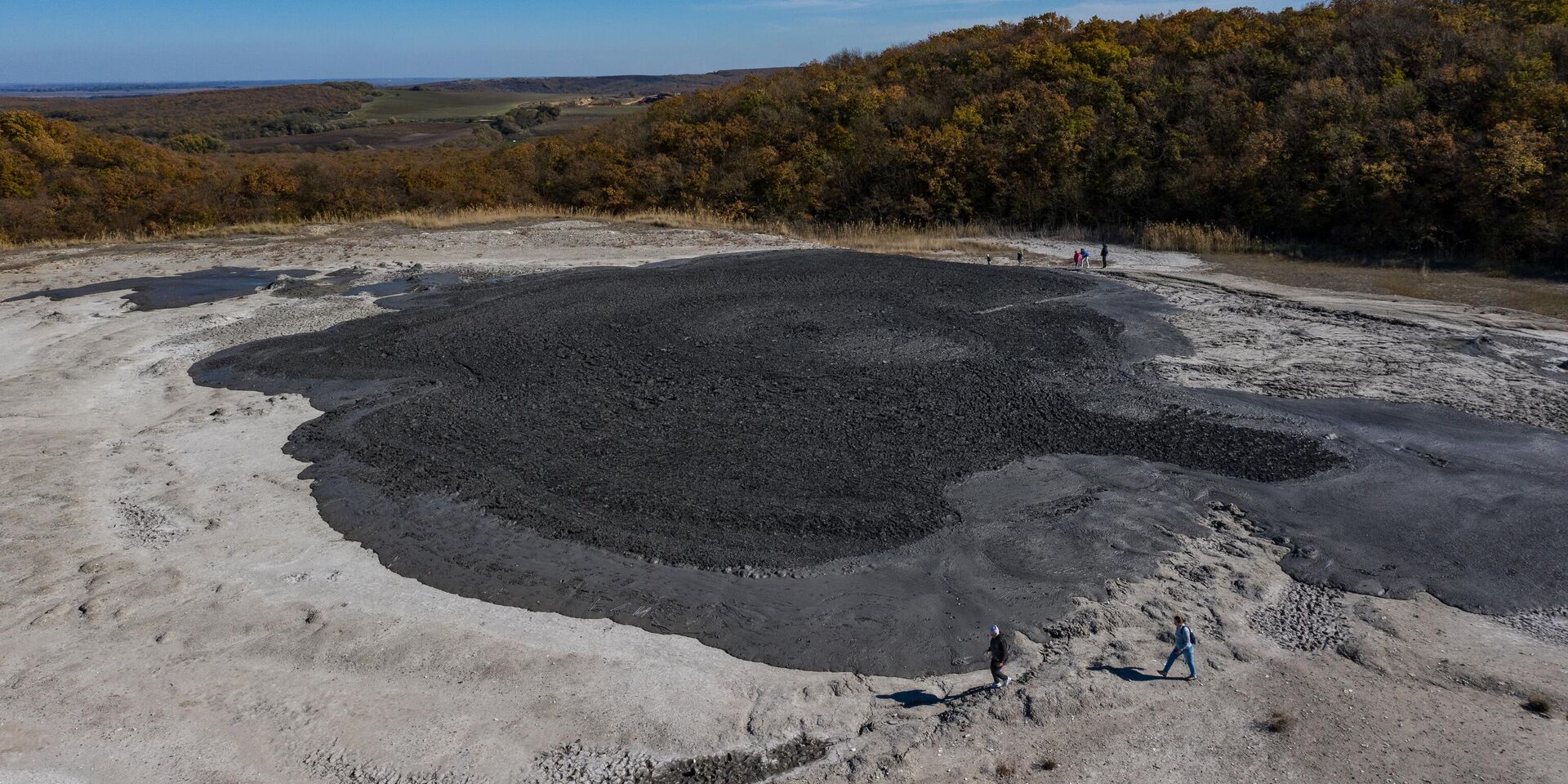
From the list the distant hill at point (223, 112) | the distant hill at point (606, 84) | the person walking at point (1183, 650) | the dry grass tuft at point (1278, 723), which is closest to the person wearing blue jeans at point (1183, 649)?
the person walking at point (1183, 650)

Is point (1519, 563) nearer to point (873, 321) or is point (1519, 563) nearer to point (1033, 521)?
point (1033, 521)

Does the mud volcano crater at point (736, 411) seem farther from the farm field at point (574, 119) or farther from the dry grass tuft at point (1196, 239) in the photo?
the farm field at point (574, 119)

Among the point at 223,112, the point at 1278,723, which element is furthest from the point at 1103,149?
the point at 223,112

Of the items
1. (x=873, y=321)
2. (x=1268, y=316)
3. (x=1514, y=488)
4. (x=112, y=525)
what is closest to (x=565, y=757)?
(x=112, y=525)

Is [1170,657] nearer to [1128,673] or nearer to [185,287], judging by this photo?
[1128,673]

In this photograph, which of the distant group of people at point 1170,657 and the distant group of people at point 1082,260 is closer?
the distant group of people at point 1170,657

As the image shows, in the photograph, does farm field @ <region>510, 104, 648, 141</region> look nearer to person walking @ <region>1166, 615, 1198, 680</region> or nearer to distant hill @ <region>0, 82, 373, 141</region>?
distant hill @ <region>0, 82, 373, 141</region>
